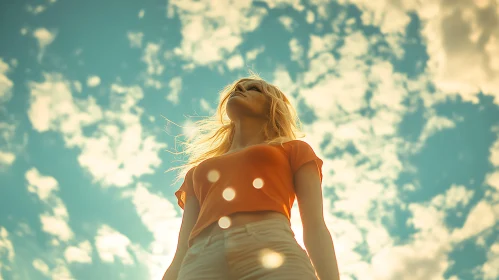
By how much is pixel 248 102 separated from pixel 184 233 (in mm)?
1698

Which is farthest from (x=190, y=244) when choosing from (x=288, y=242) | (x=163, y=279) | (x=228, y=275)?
(x=288, y=242)

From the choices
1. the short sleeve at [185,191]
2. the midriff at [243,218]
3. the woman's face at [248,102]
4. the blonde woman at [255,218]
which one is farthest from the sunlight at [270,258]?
the woman's face at [248,102]

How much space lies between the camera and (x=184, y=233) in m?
3.48

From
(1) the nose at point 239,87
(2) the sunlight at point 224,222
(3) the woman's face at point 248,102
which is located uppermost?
(1) the nose at point 239,87

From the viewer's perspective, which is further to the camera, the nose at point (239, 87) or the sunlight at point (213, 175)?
the nose at point (239, 87)

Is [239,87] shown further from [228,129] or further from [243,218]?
[243,218]

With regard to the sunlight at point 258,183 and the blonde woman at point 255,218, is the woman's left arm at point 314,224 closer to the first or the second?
the blonde woman at point 255,218

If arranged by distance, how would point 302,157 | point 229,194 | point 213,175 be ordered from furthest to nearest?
point 213,175 < point 302,157 < point 229,194

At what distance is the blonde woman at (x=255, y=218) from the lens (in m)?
2.58

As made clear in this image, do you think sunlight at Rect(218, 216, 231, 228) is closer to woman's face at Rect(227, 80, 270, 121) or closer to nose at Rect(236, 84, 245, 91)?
woman's face at Rect(227, 80, 270, 121)

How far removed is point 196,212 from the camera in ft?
12.0

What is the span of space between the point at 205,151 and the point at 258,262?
2549 millimetres

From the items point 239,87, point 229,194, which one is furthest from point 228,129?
point 229,194

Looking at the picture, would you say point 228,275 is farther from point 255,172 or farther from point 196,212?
point 196,212
